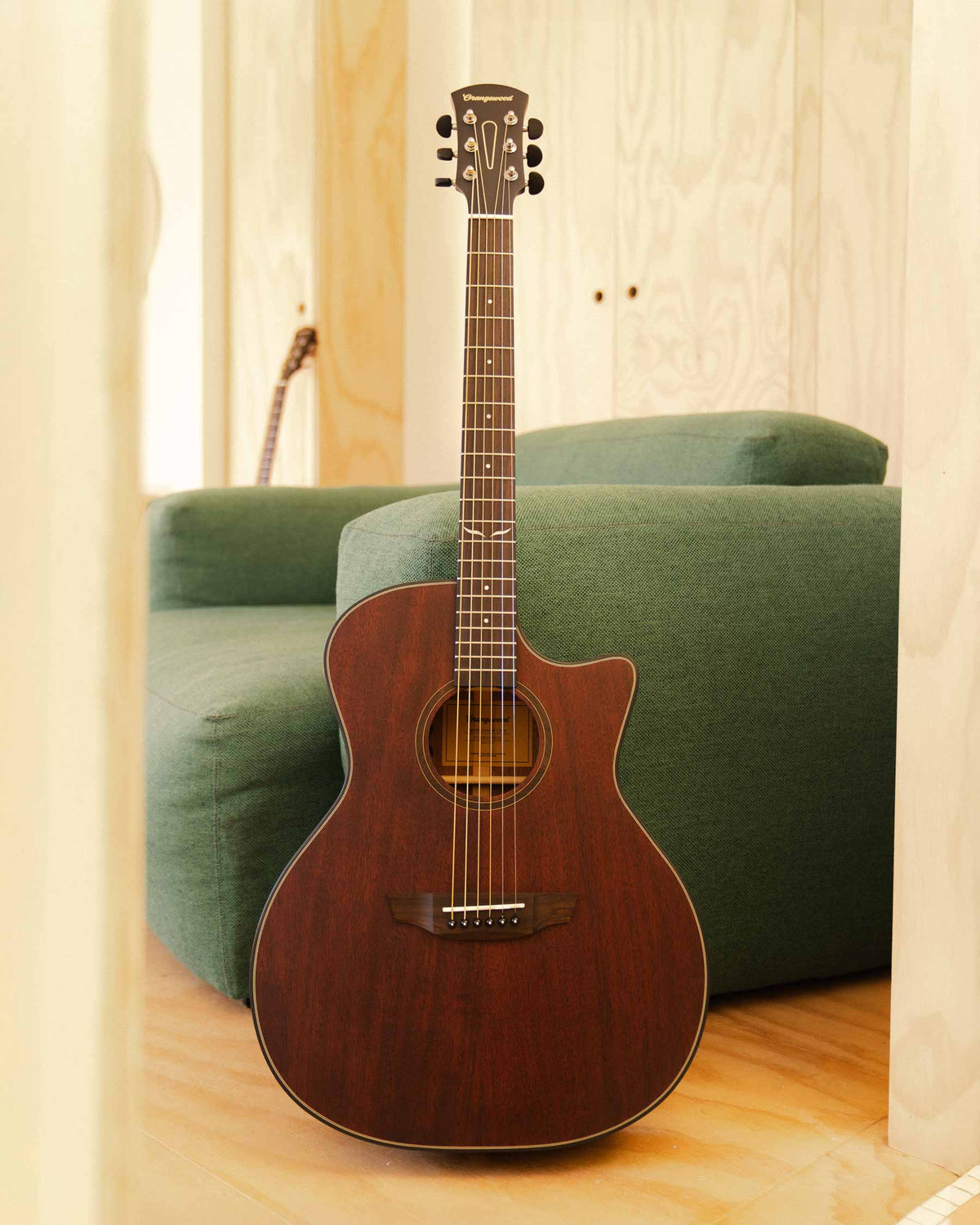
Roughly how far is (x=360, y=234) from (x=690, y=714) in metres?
2.45

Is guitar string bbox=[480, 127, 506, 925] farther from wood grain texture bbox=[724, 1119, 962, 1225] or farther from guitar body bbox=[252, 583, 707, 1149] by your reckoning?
wood grain texture bbox=[724, 1119, 962, 1225]

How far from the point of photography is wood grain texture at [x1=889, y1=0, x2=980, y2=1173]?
976mm

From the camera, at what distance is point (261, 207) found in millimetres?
3461

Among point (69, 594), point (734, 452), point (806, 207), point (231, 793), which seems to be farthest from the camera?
point (806, 207)

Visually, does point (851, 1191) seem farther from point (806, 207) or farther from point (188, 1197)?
point (806, 207)

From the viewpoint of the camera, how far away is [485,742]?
1.03 metres

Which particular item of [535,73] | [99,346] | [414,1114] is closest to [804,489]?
[414,1114]

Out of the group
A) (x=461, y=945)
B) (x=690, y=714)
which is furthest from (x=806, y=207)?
(x=461, y=945)

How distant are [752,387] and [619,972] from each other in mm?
1487

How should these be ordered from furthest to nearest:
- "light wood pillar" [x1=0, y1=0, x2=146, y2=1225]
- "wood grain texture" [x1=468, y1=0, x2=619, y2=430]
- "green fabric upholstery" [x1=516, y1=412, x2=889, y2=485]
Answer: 1. "wood grain texture" [x1=468, y1=0, x2=619, y2=430]
2. "green fabric upholstery" [x1=516, y1=412, x2=889, y2=485]
3. "light wood pillar" [x1=0, y1=0, x2=146, y2=1225]

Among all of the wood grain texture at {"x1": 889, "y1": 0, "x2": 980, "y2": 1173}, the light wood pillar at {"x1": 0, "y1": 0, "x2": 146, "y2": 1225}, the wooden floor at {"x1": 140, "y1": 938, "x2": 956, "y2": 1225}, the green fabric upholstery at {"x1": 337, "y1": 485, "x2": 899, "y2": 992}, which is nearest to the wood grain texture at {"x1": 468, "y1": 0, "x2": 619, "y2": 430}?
the green fabric upholstery at {"x1": 337, "y1": 485, "x2": 899, "y2": 992}

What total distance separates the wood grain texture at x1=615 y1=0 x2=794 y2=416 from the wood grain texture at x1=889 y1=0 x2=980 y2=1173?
1193 mm

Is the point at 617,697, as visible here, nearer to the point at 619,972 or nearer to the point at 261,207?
the point at 619,972

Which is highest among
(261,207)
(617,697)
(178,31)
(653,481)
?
(178,31)
